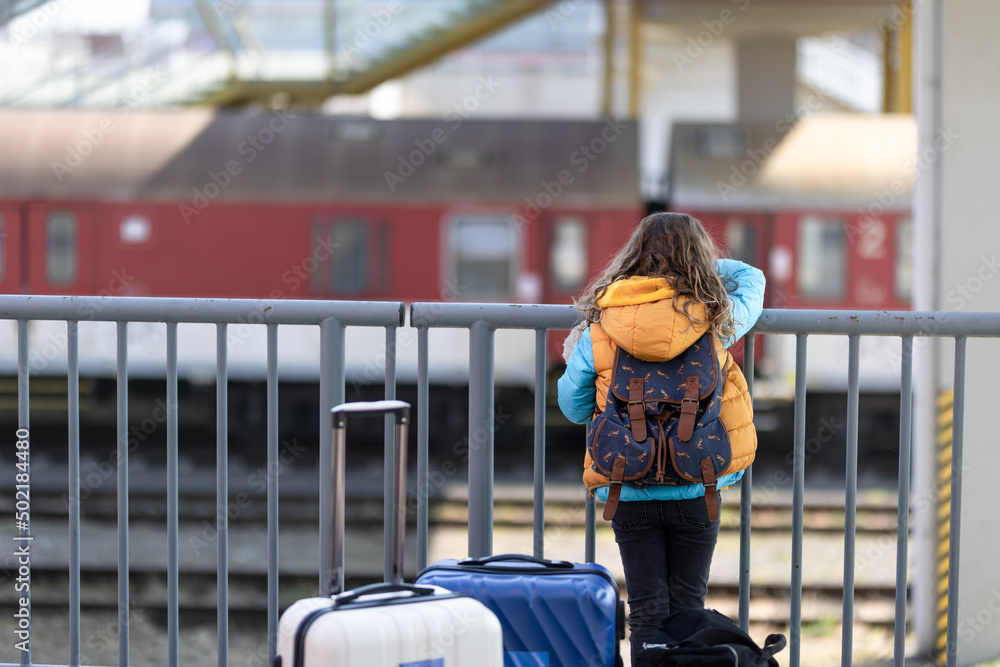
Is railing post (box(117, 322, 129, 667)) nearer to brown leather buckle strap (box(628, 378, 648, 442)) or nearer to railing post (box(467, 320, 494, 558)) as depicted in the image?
railing post (box(467, 320, 494, 558))

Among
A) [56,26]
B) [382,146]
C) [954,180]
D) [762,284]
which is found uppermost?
[56,26]

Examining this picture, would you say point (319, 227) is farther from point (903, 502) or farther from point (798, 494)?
point (903, 502)

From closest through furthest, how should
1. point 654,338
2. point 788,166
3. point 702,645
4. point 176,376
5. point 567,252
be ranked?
point 702,645 → point 654,338 → point 176,376 → point 567,252 → point 788,166

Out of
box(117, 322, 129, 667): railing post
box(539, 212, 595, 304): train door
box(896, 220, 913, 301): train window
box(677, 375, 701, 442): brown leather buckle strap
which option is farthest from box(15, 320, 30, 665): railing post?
box(896, 220, 913, 301): train window

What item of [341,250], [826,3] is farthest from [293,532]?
[826,3]

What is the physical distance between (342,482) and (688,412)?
91cm

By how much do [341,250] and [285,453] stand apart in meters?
2.32

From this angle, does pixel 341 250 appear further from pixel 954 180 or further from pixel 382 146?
pixel 954 180

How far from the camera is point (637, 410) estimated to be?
2.51 m

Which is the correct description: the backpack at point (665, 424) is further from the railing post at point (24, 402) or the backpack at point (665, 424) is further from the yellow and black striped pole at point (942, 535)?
the yellow and black striped pole at point (942, 535)

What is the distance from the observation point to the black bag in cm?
237

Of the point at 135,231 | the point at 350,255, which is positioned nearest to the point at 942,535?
the point at 350,255

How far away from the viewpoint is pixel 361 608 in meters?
2.26

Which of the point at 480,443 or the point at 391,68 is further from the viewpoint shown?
the point at 391,68
